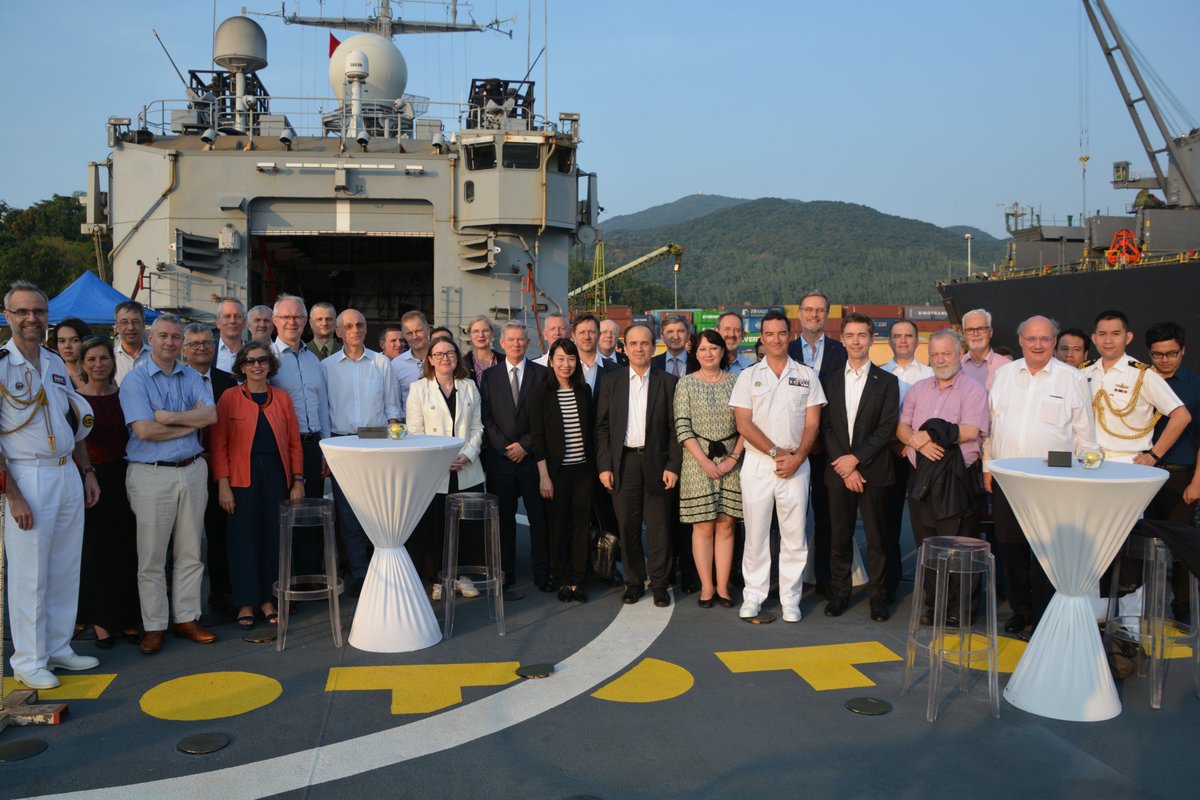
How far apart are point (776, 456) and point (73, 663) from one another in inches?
155

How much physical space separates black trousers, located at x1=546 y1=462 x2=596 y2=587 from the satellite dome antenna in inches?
563

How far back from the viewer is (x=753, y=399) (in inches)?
207

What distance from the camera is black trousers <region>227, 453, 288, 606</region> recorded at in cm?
518

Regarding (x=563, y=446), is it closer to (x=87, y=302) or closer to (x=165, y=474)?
(x=165, y=474)

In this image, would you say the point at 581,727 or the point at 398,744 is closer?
the point at 398,744

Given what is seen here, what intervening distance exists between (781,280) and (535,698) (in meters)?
122

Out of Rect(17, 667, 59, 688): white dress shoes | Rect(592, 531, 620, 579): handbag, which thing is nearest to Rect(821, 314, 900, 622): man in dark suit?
Rect(592, 531, 620, 579): handbag

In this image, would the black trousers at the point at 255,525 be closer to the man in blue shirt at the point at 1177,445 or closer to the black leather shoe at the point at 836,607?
the black leather shoe at the point at 836,607

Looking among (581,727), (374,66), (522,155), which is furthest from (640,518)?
(374,66)

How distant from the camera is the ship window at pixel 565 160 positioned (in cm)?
1403

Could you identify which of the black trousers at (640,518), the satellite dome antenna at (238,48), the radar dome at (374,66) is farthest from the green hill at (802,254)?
the black trousers at (640,518)

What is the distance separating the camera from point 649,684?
420cm

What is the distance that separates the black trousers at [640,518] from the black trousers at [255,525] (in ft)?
6.99

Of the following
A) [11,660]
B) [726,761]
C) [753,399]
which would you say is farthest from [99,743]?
[753,399]
